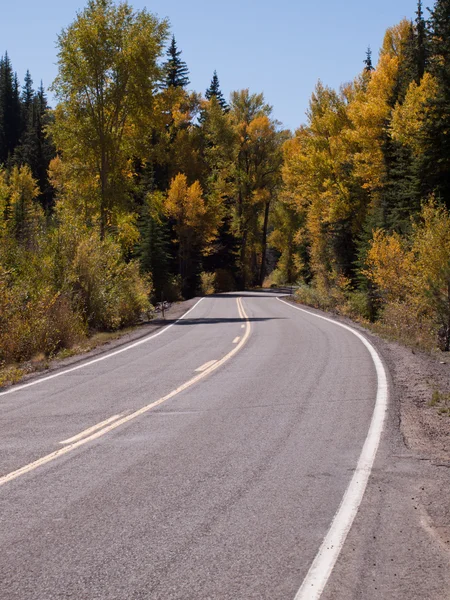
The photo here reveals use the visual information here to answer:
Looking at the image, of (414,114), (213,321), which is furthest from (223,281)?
(213,321)

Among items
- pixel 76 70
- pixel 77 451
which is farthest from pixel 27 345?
pixel 76 70

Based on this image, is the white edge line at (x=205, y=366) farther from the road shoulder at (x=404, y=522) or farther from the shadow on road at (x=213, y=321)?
the shadow on road at (x=213, y=321)

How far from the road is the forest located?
737cm

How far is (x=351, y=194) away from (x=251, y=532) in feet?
137

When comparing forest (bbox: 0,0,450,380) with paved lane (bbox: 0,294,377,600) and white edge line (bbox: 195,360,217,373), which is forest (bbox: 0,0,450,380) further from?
paved lane (bbox: 0,294,377,600)

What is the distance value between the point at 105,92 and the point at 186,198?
1050 inches

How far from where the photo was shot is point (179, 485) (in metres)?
5.46

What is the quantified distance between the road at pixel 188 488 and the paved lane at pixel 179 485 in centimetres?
1

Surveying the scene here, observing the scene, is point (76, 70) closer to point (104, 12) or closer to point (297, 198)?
point (104, 12)

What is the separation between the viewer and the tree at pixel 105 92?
28656 mm

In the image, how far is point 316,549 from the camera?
13.7 feet

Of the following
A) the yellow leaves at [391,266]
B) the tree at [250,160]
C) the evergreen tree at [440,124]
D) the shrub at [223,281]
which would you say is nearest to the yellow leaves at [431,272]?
the yellow leaves at [391,266]

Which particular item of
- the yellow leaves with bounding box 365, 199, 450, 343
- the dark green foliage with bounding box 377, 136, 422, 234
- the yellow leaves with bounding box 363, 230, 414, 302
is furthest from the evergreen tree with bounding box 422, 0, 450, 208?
the yellow leaves with bounding box 365, 199, 450, 343

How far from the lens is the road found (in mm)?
3768
